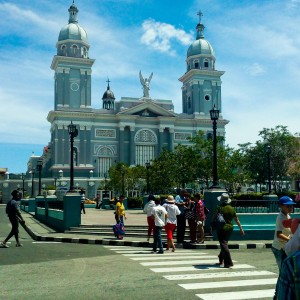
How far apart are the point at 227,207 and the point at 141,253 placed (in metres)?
3.84

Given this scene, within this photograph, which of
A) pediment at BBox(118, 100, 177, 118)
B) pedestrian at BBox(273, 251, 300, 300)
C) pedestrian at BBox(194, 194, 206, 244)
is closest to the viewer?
Result: pedestrian at BBox(273, 251, 300, 300)

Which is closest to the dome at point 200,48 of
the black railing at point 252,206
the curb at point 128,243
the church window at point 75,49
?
the church window at point 75,49

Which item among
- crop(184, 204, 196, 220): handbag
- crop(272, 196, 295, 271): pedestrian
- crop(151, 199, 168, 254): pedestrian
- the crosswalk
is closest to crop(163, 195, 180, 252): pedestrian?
crop(151, 199, 168, 254): pedestrian

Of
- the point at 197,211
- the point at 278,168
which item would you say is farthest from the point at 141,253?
the point at 278,168

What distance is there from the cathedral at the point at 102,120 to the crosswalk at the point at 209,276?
195ft

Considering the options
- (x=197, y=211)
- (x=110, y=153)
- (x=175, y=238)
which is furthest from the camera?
(x=110, y=153)

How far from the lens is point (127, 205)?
48.8m

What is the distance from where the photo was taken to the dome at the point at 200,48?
273ft

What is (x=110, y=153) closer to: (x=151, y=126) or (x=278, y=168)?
(x=151, y=126)

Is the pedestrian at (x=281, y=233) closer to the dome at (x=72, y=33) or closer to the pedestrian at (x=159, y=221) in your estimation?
the pedestrian at (x=159, y=221)

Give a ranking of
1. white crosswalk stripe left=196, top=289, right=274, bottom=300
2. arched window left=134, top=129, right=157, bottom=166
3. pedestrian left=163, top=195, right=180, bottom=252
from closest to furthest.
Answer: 1. white crosswalk stripe left=196, top=289, right=274, bottom=300
2. pedestrian left=163, top=195, right=180, bottom=252
3. arched window left=134, top=129, right=157, bottom=166

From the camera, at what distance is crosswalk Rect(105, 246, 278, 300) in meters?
7.89

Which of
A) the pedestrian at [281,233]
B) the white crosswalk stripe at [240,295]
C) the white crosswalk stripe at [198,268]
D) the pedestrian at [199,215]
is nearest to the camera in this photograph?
the pedestrian at [281,233]

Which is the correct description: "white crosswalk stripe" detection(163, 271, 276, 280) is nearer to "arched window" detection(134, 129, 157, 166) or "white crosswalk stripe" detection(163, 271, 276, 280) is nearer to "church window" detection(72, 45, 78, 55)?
"arched window" detection(134, 129, 157, 166)
